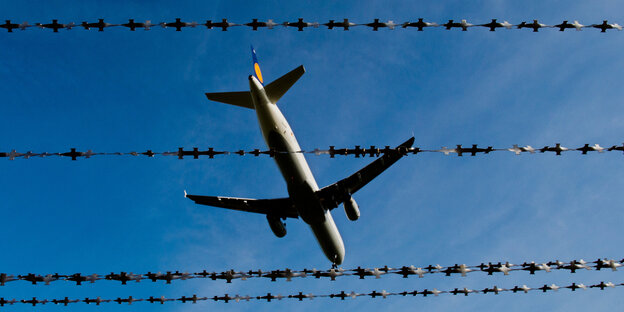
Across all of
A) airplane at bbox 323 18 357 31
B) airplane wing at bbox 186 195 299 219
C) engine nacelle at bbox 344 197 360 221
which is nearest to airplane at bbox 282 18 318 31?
airplane at bbox 323 18 357 31

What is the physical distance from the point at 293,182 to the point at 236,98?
18.8 ft

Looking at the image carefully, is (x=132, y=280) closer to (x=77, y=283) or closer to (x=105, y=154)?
(x=77, y=283)

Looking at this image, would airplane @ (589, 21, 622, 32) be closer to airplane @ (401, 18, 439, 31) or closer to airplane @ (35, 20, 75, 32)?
airplane @ (401, 18, 439, 31)

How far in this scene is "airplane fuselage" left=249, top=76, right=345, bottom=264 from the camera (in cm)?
2759

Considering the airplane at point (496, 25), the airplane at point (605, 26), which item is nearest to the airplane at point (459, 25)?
the airplane at point (496, 25)

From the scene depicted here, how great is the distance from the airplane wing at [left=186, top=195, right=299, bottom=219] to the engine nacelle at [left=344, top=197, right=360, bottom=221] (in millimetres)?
4093

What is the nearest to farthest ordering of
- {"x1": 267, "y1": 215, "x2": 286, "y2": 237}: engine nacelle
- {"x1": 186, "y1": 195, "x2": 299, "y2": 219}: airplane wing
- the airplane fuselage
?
the airplane fuselage
{"x1": 267, "y1": 215, "x2": 286, "y2": 237}: engine nacelle
{"x1": 186, "y1": 195, "x2": 299, "y2": 219}: airplane wing

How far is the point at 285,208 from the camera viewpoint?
3272 cm

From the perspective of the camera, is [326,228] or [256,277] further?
[326,228]

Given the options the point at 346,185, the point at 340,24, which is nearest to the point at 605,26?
the point at 340,24

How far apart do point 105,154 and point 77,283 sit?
2760mm

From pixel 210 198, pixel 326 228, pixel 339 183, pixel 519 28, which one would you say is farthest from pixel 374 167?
pixel 519 28

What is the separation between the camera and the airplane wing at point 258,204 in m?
32.5

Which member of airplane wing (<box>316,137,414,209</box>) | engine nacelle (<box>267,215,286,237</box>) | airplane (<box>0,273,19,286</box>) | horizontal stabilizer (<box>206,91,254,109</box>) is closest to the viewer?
airplane (<box>0,273,19,286</box>)
